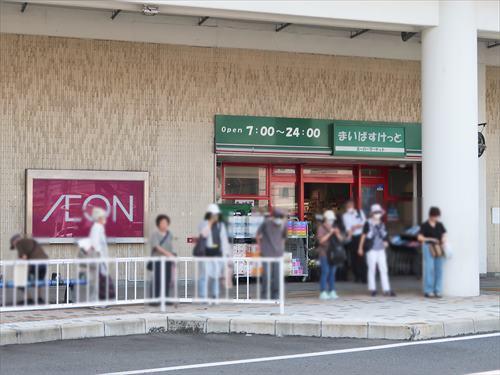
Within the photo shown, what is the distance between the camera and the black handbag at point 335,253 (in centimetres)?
224

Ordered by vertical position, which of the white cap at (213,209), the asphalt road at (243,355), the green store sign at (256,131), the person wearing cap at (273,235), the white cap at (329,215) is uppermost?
the green store sign at (256,131)

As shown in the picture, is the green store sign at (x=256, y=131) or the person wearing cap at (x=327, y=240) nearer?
the person wearing cap at (x=327, y=240)

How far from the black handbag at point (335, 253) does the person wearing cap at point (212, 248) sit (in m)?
0.33

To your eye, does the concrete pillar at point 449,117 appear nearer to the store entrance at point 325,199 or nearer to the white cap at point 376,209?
the store entrance at point 325,199

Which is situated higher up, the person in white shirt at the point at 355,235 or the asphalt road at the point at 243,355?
the person in white shirt at the point at 355,235

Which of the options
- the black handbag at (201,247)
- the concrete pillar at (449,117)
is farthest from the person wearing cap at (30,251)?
the concrete pillar at (449,117)

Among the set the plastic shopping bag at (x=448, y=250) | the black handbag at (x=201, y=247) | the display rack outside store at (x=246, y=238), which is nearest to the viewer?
the black handbag at (x=201, y=247)

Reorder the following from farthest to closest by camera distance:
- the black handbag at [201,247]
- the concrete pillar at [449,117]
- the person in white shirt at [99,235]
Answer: the concrete pillar at [449,117]
the black handbag at [201,247]
the person in white shirt at [99,235]

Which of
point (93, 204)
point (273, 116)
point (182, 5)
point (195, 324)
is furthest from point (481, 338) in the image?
point (93, 204)

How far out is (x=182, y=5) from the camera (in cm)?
1560

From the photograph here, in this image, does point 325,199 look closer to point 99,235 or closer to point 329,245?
point 329,245

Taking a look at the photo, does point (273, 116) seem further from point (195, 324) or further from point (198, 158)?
point (195, 324)

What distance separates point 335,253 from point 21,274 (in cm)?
89

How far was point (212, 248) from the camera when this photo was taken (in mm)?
2162
